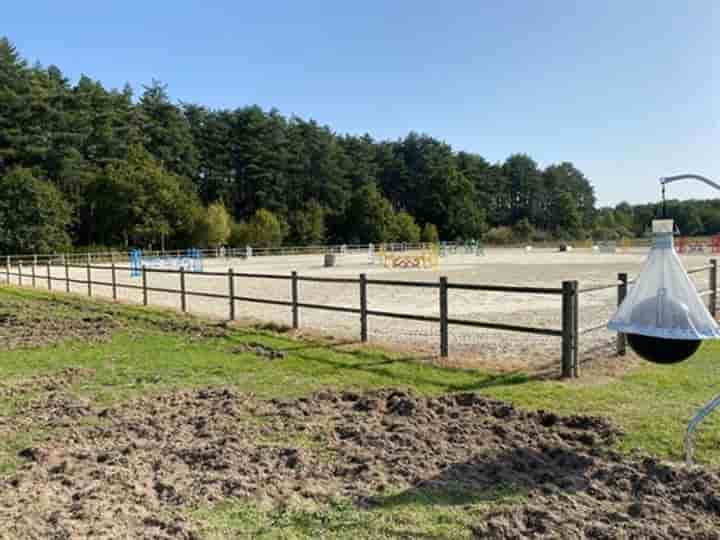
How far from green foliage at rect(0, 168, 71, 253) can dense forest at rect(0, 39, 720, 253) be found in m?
0.10

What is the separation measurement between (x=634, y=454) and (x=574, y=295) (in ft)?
8.71

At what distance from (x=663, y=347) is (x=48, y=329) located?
981cm

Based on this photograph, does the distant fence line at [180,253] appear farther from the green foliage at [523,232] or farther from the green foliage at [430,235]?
the green foliage at [523,232]

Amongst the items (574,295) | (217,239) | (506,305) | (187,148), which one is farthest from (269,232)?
(574,295)

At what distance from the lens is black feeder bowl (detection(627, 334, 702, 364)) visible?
373cm

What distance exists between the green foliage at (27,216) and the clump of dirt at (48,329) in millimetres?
36864

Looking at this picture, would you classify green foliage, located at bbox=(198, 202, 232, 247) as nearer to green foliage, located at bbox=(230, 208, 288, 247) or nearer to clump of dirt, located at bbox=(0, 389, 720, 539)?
green foliage, located at bbox=(230, 208, 288, 247)

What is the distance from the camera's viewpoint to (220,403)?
534 centimetres

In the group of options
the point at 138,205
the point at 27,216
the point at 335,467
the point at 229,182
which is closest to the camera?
the point at 335,467

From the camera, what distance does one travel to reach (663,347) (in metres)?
3.76

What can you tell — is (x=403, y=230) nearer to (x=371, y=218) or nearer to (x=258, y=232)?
(x=371, y=218)

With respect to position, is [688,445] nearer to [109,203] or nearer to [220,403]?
[220,403]

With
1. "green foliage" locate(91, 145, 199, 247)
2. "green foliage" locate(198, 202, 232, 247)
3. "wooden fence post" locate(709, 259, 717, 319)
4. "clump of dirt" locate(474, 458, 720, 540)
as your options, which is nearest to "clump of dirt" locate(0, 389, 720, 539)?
"clump of dirt" locate(474, 458, 720, 540)

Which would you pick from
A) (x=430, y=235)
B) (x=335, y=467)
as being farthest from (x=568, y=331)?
(x=430, y=235)
